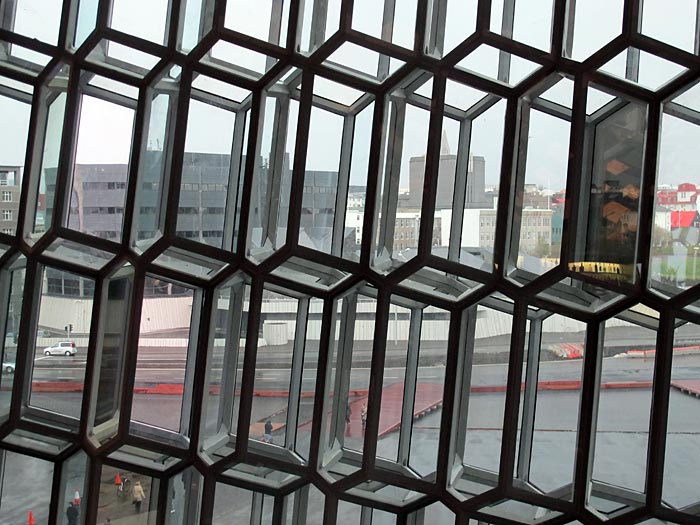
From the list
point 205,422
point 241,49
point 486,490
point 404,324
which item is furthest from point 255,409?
point 241,49

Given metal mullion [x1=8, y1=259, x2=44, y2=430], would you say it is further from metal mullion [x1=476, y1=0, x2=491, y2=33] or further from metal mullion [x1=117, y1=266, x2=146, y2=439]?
metal mullion [x1=476, y1=0, x2=491, y2=33]

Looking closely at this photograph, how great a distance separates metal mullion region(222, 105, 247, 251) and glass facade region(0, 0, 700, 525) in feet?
0.05

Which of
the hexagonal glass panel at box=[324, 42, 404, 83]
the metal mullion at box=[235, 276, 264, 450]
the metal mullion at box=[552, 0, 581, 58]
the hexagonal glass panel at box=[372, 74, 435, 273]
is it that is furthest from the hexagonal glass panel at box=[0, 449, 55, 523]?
the metal mullion at box=[552, 0, 581, 58]

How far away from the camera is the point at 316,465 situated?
15.6ft

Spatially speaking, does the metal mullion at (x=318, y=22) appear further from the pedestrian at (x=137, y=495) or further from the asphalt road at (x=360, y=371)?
the pedestrian at (x=137, y=495)

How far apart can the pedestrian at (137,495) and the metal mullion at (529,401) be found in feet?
8.65

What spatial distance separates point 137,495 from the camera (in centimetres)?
525

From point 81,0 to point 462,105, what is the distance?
269cm

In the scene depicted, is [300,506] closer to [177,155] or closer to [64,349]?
[64,349]

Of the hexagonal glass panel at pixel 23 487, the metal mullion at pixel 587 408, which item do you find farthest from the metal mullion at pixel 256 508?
the metal mullion at pixel 587 408

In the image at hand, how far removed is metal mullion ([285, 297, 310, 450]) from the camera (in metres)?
5.05

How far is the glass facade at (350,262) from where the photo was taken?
432 centimetres

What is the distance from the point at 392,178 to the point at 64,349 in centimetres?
261

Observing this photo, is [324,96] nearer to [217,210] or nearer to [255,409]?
[217,210]
